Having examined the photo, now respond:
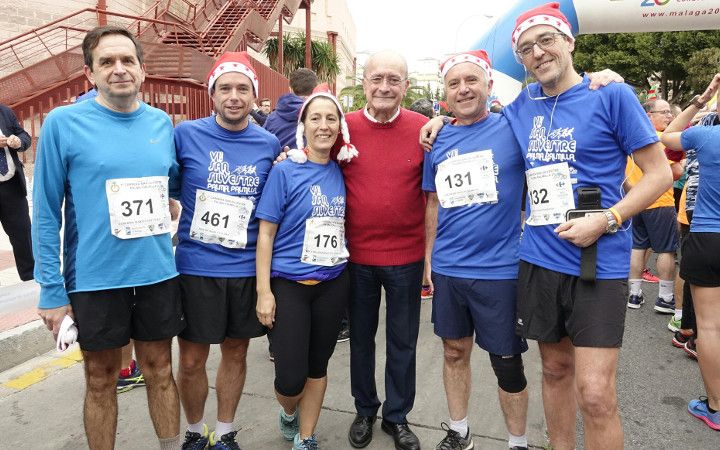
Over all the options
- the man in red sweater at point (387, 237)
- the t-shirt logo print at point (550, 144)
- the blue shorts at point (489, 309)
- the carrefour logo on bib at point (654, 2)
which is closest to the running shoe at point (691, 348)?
the blue shorts at point (489, 309)

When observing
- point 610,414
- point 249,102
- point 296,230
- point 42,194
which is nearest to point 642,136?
point 610,414

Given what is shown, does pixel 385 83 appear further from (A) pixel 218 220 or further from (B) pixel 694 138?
(B) pixel 694 138

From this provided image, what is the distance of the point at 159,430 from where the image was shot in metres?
2.57

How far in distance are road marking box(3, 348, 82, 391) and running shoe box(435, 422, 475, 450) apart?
2783mm

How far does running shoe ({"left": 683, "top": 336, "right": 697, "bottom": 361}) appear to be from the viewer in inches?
165

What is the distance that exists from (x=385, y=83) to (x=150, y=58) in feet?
30.1

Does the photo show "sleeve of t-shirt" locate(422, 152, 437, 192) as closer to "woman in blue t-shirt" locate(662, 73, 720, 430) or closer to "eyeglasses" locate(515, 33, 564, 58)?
"eyeglasses" locate(515, 33, 564, 58)

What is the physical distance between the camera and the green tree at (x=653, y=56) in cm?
1992

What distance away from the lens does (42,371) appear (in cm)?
384

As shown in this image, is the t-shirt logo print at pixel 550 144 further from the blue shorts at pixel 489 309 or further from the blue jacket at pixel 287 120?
the blue jacket at pixel 287 120

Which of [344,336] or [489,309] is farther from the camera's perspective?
[344,336]

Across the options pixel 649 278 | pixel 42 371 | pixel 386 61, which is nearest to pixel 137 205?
pixel 386 61

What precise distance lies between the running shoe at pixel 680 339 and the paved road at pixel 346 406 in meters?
0.08

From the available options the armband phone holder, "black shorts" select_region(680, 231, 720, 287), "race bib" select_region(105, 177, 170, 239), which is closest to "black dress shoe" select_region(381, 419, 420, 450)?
the armband phone holder
